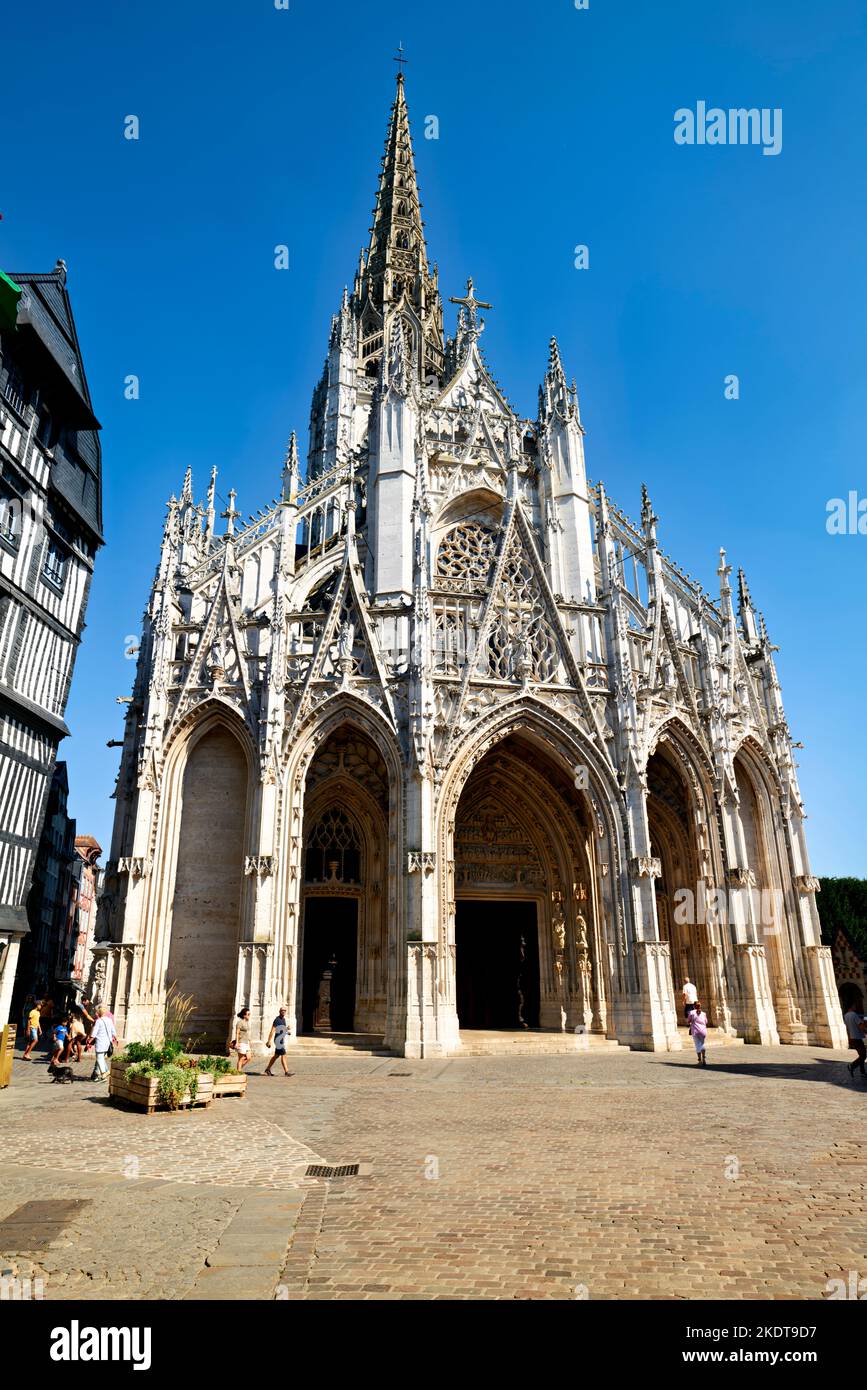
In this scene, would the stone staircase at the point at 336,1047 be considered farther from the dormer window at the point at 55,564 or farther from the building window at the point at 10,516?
the building window at the point at 10,516

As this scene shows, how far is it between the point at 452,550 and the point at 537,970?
45.8 ft

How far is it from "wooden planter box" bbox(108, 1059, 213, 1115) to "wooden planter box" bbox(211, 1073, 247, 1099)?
56 cm

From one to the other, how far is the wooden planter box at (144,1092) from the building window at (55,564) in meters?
15.5

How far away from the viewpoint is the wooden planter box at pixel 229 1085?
41.5 feet

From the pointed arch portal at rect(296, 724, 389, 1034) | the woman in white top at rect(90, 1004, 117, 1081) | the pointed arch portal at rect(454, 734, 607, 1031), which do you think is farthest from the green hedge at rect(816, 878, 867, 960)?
the woman in white top at rect(90, 1004, 117, 1081)

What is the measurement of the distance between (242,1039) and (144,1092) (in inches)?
210

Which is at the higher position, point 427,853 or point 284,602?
point 284,602

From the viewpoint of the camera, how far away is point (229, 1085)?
1278cm

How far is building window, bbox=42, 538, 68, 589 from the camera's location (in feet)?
76.2

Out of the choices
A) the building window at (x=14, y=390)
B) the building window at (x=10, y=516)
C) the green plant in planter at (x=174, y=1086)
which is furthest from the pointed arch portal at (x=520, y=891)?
the building window at (x=14, y=390)

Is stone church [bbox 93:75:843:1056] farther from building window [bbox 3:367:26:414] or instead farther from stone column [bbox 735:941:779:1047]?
building window [bbox 3:367:26:414]
